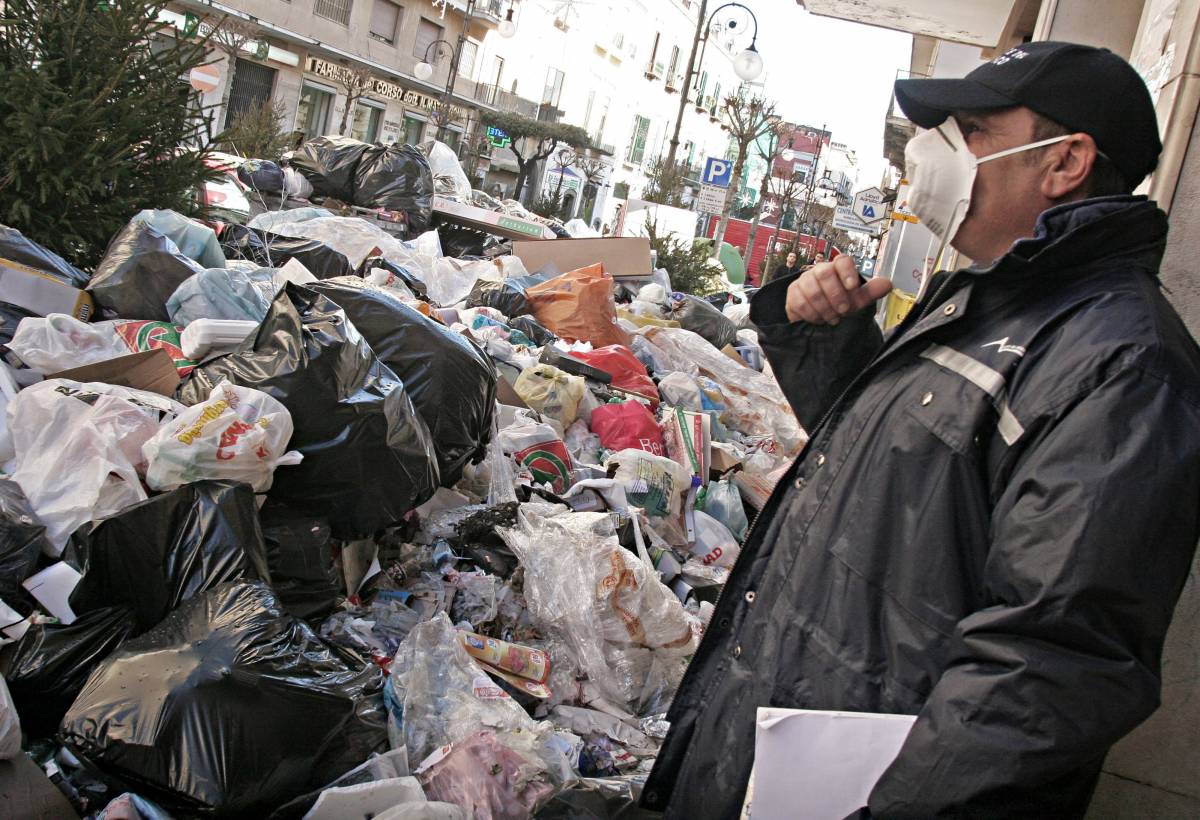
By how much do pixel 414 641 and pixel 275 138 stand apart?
12610mm

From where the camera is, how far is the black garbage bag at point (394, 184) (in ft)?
30.0

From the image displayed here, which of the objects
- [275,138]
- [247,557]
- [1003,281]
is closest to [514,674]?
[247,557]

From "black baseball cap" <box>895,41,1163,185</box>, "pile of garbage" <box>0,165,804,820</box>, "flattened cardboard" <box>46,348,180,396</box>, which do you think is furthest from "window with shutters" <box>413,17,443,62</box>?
"black baseball cap" <box>895,41,1163,185</box>

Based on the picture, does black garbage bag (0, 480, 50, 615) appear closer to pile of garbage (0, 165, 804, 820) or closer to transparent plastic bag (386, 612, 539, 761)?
pile of garbage (0, 165, 804, 820)

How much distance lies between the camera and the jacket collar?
114cm

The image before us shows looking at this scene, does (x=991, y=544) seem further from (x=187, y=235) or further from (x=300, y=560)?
(x=187, y=235)

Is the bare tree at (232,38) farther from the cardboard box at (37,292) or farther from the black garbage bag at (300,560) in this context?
the black garbage bag at (300,560)

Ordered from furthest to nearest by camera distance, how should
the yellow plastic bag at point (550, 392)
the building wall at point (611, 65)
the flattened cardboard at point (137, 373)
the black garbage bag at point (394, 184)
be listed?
1. the building wall at point (611, 65)
2. the black garbage bag at point (394, 184)
3. the yellow plastic bag at point (550, 392)
4. the flattened cardboard at point (137, 373)

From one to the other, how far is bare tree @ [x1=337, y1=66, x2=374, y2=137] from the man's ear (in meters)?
28.7

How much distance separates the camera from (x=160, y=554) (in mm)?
2252

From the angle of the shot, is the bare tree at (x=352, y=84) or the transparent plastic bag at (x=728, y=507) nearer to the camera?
the transparent plastic bag at (x=728, y=507)

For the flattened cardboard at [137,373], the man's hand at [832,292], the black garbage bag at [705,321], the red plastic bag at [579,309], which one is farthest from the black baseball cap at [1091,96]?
the black garbage bag at [705,321]

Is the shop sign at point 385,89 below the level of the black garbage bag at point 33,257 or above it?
above

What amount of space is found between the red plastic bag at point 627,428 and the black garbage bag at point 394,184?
499 cm
